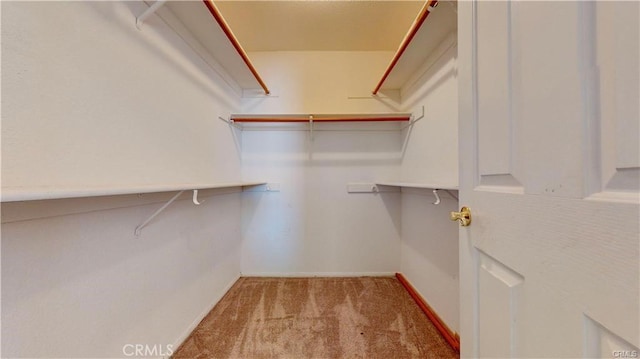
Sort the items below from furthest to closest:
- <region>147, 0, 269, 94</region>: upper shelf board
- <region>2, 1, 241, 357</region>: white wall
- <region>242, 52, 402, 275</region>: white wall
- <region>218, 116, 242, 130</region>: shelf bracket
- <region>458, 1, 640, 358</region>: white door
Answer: <region>242, 52, 402, 275</region>: white wall < <region>218, 116, 242, 130</region>: shelf bracket < <region>147, 0, 269, 94</region>: upper shelf board < <region>2, 1, 241, 357</region>: white wall < <region>458, 1, 640, 358</region>: white door

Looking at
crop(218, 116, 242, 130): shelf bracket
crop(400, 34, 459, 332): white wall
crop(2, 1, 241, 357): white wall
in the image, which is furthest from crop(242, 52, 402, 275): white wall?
crop(2, 1, 241, 357): white wall

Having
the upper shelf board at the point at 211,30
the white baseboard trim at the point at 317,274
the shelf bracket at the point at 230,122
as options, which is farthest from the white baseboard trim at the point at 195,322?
the upper shelf board at the point at 211,30

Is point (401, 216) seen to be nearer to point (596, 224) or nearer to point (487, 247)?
point (487, 247)

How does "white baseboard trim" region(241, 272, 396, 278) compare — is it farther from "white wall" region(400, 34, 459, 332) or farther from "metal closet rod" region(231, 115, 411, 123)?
"metal closet rod" region(231, 115, 411, 123)

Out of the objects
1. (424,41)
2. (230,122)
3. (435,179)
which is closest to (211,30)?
→ (230,122)

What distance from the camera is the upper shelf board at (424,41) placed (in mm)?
1299

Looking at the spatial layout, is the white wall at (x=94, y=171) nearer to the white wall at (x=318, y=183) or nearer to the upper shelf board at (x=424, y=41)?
the white wall at (x=318, y=183)

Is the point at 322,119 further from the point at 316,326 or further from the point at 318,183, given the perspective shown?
the point at 316,326

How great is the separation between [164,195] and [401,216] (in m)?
2.14

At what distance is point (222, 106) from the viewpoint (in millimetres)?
2023

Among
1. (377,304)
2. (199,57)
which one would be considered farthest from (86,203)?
(377,304)

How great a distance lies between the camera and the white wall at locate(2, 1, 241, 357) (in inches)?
27.3

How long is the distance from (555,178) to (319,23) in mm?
2105

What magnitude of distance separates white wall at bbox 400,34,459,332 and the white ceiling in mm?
493
